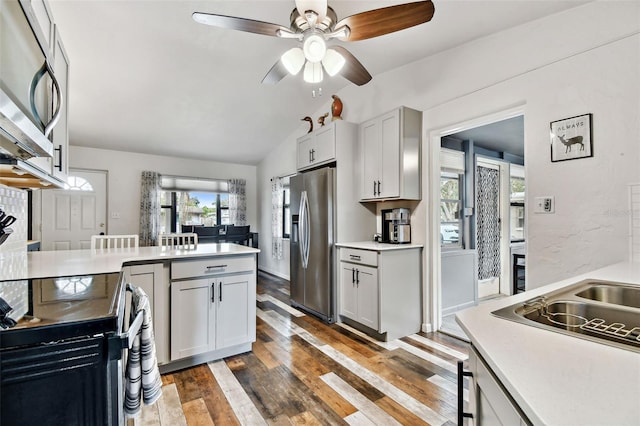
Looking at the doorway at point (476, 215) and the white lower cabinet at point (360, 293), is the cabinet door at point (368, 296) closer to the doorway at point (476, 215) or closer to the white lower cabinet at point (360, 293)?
the white lower cabinet at point (360, 293)

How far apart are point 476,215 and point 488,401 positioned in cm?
361

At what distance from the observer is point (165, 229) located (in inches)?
234

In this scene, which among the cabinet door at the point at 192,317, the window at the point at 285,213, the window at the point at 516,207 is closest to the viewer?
the cabinet door at the point at 192,317

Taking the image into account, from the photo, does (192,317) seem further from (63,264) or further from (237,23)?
(237,23)

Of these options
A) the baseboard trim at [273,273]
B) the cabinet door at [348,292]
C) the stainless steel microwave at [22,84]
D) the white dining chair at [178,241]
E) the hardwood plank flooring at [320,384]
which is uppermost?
the stainless steel microwave at [22,84]

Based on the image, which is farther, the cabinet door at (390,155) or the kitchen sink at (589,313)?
the cabinet door at (390,155)

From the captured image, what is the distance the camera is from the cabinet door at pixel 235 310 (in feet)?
7.88

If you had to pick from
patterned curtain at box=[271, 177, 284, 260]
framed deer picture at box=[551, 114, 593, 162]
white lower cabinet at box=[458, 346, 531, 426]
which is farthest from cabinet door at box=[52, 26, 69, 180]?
patterned curtain at box=[271, 177, 284, 260]

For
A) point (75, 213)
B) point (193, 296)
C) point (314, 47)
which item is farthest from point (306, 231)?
point (75, 213)

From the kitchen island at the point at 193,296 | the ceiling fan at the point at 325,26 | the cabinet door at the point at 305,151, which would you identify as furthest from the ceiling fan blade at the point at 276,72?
the kitchen island at the point at 193,296

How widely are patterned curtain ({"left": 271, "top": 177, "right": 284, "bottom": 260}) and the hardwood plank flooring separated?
8.91 feet

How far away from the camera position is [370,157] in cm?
330

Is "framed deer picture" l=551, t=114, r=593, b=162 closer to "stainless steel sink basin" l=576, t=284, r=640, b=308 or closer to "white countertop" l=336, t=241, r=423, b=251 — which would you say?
"stainless steel sink basin" l=576, t=284, r=640, b=308

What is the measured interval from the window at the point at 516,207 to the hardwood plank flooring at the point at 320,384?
8.91 feet
